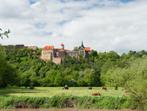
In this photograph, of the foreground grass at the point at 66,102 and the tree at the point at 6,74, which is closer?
the foreground grass at the point at 66,102

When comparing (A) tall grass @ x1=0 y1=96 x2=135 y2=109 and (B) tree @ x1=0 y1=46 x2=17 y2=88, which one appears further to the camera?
(B) tree @ x1=0 y1=46 x2=17 y2=88

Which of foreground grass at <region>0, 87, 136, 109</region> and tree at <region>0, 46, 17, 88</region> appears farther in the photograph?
tree at <region>0, 46, 17, 88</region>

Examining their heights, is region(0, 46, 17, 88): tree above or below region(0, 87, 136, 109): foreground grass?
above

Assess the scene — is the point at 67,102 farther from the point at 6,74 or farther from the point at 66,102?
the point at 6,74

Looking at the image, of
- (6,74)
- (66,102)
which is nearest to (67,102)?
(66,102)

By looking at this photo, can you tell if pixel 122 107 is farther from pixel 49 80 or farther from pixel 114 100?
pixel 49 80

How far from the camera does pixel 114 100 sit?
180 ft

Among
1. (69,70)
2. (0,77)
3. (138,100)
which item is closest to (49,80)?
(69,70)

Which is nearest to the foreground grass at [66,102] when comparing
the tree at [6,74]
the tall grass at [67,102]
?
the tall grass at [67,102]

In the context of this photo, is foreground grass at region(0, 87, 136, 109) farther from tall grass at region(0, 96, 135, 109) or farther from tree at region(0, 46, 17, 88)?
tree at region(0, 46, 17, 88)

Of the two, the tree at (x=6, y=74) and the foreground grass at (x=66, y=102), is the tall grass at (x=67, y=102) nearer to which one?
the foreground grass at (x=66, y=102)

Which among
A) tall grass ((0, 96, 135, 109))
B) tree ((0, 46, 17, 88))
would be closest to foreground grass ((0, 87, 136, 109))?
tall grass ((0, 96, 135, 109))

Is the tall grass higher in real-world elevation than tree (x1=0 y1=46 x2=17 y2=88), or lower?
lower

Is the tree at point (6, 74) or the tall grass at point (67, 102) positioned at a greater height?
the tree at point (6, 74)
